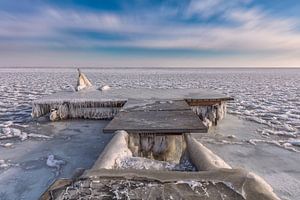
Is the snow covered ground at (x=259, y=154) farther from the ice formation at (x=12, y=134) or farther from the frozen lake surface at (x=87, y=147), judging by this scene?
the ice formation at (x=12, y=134)

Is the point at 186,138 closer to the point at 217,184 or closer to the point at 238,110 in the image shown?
the point at 217,184

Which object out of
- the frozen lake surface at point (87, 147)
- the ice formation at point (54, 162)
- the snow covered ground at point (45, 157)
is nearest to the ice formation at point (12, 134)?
the frozen lake surface at point (87, 147)

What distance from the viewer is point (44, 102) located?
27.3ft

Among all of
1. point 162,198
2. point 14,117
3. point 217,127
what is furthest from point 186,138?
point 14,117

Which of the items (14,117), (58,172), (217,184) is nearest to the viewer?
(217,184)

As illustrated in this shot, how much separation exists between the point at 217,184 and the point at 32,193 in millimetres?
2575

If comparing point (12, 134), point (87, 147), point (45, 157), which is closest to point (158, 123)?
point (87, 147)

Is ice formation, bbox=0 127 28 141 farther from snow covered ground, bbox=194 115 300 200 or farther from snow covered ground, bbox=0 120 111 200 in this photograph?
snow covered ground, bbox=194 115 300 200

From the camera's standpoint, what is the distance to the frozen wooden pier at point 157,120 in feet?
15.0

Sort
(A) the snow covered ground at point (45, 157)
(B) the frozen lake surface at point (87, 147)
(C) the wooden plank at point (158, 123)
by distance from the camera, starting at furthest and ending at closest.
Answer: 1. (C) the wooden plank at point (158, 123)
2. (B) the frozen lake surface at point (87, 147)
3. (A) the snow covered ground at point (45, 157)

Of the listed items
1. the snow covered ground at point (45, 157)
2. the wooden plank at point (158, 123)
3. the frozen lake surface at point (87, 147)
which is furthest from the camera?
the wooden plank at point (158, 123)

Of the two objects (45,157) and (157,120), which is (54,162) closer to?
(45,157)

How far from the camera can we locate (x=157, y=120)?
522cm

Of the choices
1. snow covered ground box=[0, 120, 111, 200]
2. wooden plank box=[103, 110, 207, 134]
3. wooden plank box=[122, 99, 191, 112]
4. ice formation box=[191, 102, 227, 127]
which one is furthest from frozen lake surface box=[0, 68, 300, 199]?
wooden plank box=[122, 99, 191, 112]
